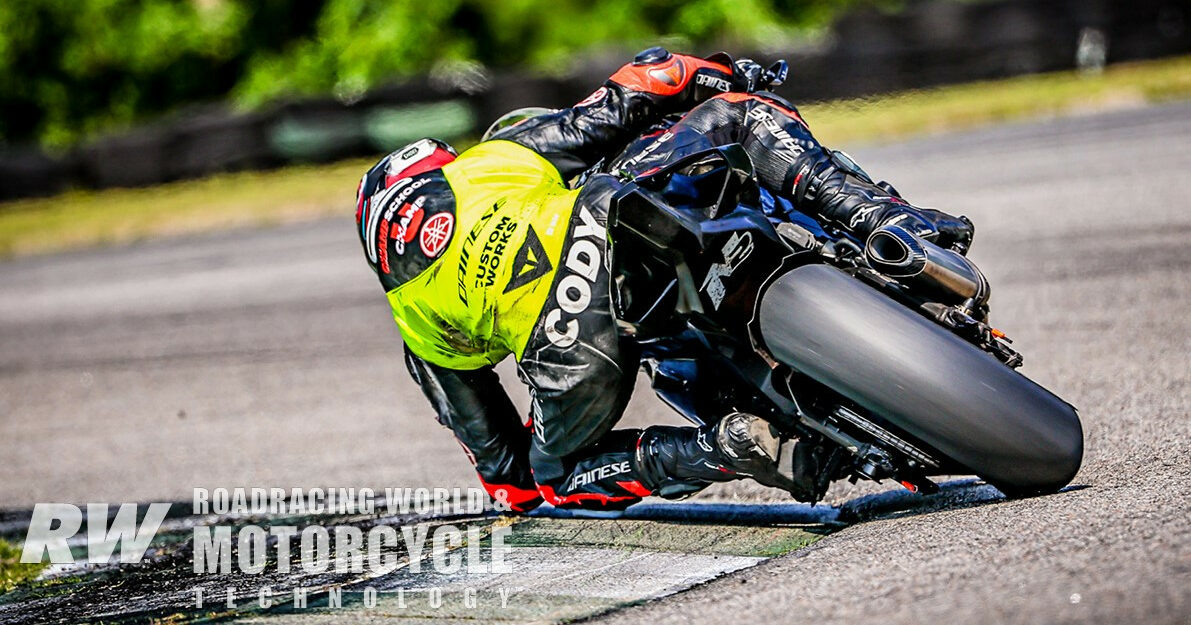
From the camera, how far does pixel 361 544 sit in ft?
14.1

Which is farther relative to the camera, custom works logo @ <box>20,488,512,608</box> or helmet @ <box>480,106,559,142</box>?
helmet @ <box>480,106,559,142</box>

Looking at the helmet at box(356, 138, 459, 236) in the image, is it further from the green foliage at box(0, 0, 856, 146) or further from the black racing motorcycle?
the green foliage at box(0, 0, 856, 146)

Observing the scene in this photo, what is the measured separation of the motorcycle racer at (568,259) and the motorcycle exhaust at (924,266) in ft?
0.59

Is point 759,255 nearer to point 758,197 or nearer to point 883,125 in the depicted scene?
point 758,197

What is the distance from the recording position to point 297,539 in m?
4.51

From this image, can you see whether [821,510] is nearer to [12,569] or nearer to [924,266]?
[924,266]

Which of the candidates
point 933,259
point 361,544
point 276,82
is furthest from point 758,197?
point 276,82

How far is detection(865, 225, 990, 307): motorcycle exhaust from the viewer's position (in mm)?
3303

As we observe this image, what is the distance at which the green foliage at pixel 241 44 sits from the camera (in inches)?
770

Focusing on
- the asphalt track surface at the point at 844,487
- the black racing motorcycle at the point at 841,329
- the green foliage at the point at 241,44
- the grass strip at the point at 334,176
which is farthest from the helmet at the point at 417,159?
the green foliage at the point at 241,44

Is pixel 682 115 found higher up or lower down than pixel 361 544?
higher up

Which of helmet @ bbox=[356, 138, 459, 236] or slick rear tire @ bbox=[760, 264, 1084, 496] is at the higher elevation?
helmet @ bbox=[356, 138, 459, 236]

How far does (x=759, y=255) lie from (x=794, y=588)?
32.7 inches

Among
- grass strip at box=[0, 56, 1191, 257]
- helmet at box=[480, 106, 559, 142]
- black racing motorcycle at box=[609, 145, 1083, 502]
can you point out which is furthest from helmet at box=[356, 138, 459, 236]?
grass strip at box=[0, 56, 1191, 257]
